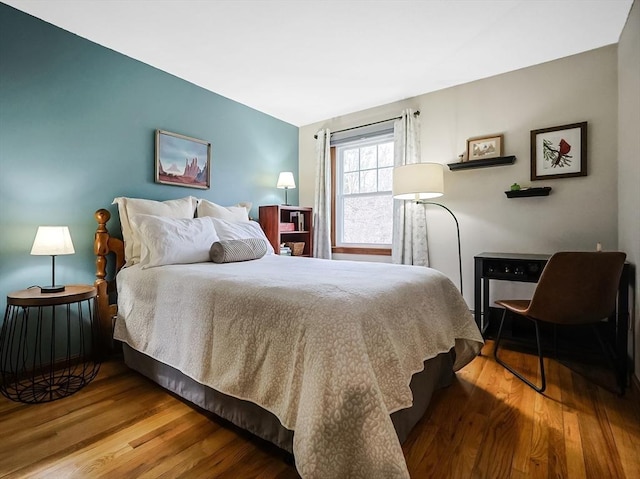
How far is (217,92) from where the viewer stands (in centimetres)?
336

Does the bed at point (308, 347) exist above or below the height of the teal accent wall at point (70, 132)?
below

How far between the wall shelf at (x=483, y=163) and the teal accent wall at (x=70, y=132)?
2.51 meters

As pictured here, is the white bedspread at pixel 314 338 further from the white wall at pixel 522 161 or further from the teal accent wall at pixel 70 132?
the white wall at pixel 522 161

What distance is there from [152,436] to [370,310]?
1206mm

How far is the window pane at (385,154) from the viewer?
3.82m

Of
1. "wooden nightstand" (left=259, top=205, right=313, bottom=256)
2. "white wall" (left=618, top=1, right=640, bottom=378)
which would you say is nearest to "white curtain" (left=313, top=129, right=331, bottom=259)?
"wooden nightstand" (left=259, top=205, right=313, bottom=256)

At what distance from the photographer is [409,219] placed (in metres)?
3.42

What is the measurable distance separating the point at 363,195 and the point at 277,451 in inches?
122

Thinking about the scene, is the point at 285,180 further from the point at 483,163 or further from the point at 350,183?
the point at 483,163

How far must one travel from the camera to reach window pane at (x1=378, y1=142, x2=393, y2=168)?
150 inches

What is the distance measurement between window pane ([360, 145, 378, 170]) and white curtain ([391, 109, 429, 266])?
0.45m

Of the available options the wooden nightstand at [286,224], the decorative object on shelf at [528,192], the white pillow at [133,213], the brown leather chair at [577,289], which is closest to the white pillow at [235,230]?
the white pillow at [133,213]

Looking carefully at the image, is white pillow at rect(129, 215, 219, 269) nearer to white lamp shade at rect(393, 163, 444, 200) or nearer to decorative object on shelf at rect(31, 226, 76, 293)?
decorative object on shelf at rect(31, 226, 76, 293)

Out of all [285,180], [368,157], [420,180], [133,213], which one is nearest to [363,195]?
[368,157]
